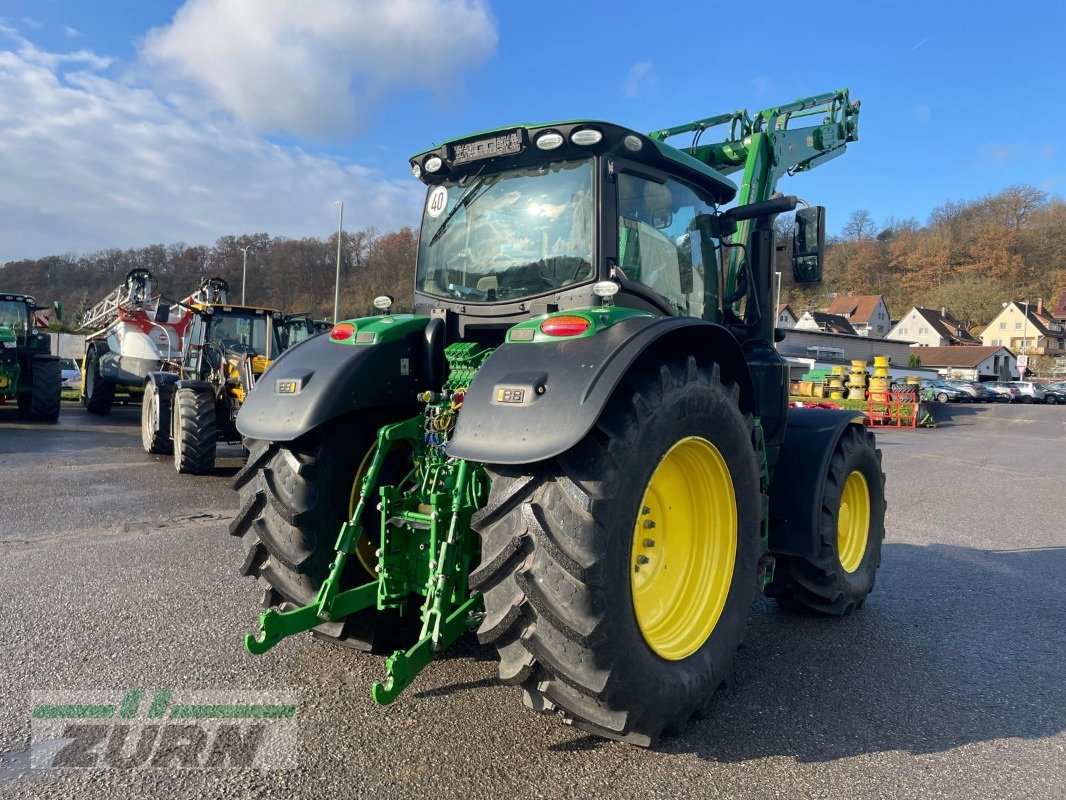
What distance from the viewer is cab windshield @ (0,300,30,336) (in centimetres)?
1545

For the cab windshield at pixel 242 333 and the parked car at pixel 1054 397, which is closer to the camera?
the cab windshield at pixel 242 333

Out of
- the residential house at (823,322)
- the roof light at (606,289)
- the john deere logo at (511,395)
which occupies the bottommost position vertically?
the john deere logo at (511,395)

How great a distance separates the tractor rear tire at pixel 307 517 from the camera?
→ 123 inches

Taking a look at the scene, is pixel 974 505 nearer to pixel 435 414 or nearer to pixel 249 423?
pixel 435 414

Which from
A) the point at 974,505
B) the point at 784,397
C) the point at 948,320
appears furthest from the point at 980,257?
the point at 784,397

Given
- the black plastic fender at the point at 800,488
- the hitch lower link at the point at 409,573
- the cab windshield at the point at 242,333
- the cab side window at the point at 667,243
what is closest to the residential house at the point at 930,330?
the cab windshield at the point at 242,333

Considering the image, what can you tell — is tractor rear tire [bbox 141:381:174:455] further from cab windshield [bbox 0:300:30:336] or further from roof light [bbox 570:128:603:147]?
roof light [bbox 570:128:603:147]

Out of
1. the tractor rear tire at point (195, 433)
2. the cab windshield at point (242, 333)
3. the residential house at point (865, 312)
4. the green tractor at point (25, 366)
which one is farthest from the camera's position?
the residential house at point (865, 312)

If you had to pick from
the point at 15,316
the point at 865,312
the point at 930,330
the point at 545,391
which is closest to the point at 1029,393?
the point at 930,330

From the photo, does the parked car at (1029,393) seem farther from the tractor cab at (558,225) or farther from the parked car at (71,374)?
the tractor cab at (558,225)

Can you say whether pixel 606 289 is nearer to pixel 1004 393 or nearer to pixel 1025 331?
pixel 1004 393

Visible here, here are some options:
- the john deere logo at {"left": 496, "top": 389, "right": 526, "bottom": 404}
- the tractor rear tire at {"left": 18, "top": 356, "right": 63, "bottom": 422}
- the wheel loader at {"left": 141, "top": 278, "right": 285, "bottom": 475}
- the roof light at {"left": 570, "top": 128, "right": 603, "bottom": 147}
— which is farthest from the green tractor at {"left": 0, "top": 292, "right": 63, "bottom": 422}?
the john deere logo at {"left": 496, "top": 389, "right": 526, "bottom": 404}

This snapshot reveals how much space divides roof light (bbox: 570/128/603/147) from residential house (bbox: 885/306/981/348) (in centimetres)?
8359

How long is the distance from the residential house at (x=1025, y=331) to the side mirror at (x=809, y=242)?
8500cm
